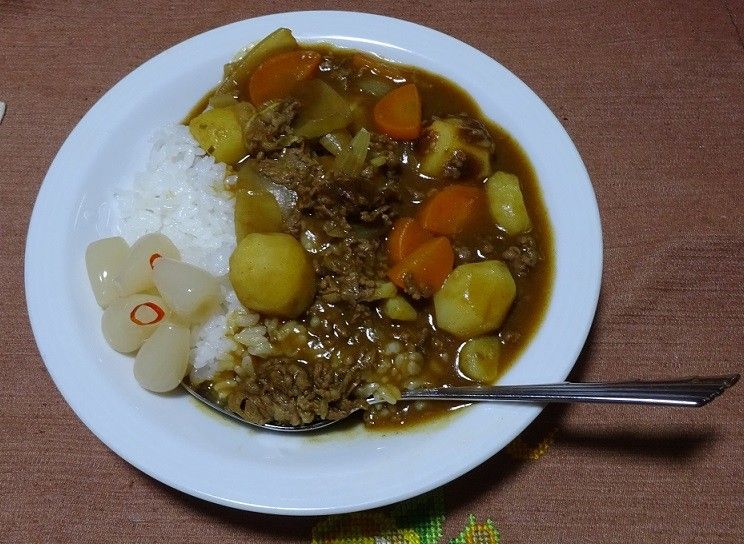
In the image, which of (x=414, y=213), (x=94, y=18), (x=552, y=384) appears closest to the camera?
(x=552, y=384)

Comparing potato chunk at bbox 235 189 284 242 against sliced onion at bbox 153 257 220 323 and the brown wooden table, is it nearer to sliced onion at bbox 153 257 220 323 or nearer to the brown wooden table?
sliced onion at bbox 153 257 220 323

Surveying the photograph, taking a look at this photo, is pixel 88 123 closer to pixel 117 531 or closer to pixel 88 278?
pixel 88 278

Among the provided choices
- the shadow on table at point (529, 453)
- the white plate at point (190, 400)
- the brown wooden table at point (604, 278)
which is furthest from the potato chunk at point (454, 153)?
the shadow on table at point (529, 453)

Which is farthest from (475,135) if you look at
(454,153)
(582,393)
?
(582,393)

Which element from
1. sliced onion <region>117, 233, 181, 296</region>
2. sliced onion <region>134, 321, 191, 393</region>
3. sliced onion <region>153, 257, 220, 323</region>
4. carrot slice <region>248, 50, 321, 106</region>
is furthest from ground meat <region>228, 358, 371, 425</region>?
carrot slice <region>248, 50, 321, 106</region>

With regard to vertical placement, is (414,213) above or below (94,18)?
below

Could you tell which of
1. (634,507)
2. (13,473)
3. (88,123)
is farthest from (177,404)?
(634,507)
